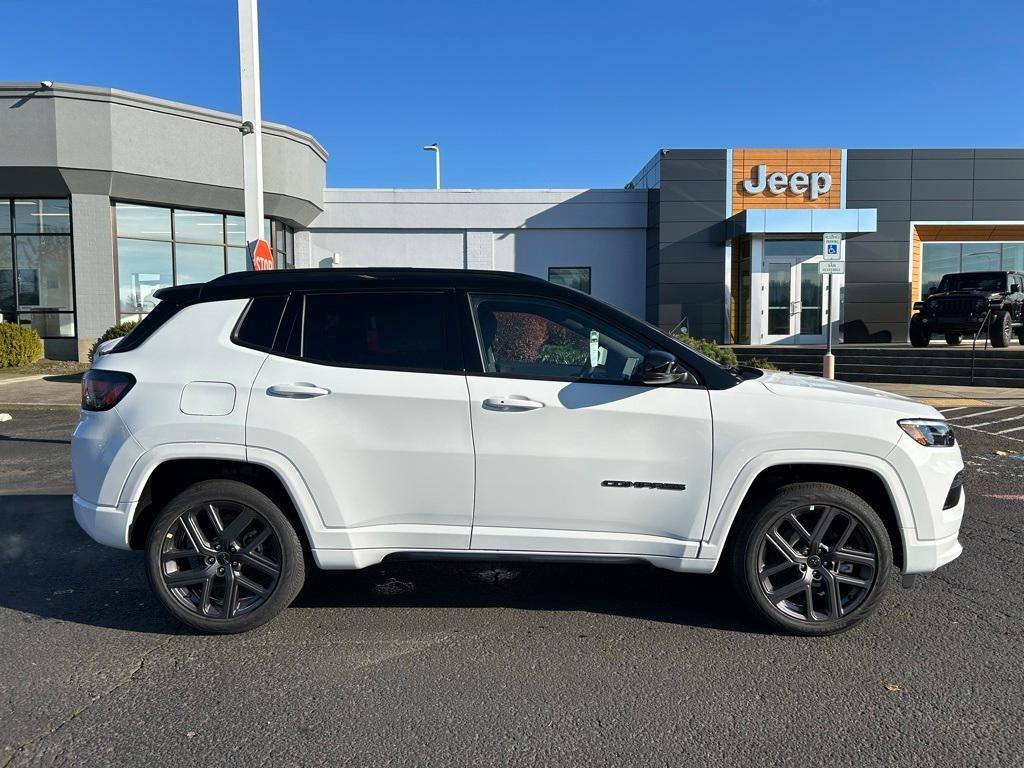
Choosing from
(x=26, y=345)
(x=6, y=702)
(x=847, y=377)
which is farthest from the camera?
(x=26, y=345)

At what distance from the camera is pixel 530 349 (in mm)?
4031

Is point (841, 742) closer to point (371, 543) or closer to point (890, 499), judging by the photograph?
point (890, 499)

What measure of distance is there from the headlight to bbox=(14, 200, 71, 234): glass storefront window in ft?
71.1

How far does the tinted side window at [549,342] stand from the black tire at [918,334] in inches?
722

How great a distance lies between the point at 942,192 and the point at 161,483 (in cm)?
2514

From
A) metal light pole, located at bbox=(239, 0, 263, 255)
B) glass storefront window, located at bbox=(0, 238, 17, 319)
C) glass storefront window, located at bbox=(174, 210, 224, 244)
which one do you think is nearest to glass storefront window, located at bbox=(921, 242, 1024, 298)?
glass storefront window, located at bbox=(174, 210, 224, 244)

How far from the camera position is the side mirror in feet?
11.9

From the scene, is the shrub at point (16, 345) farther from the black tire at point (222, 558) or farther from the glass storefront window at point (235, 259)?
the black tire at point (222, 558)

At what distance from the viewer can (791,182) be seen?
23.4 m

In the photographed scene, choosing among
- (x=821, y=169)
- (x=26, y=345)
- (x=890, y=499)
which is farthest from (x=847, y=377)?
(x=26, y=345)

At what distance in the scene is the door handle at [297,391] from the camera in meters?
3.79

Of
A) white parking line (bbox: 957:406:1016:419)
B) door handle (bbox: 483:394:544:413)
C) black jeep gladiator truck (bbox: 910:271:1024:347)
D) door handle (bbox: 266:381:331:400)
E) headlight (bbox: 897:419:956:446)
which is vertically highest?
black jeep gladiator truck (bbox: 910:271:1024:347)

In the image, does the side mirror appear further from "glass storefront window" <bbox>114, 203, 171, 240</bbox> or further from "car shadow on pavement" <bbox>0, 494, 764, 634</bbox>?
"glass storefront window" <bbox>114, 203, 171, 240</bbox>

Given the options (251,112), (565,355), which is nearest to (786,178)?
(251,112)
